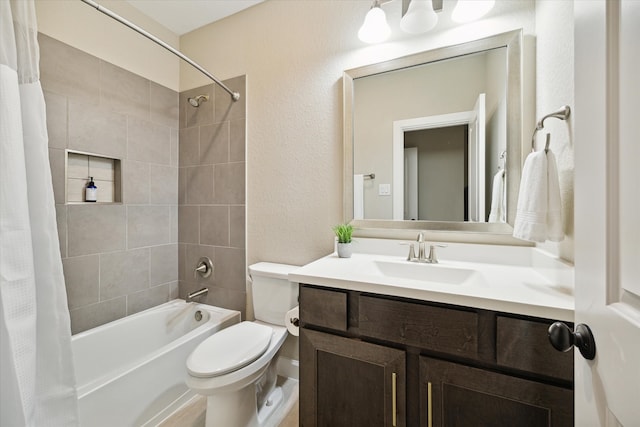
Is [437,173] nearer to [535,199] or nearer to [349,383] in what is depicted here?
[535,199]

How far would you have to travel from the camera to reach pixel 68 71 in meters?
1.51

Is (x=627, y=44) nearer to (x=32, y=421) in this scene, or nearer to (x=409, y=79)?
(x=409, y=79)

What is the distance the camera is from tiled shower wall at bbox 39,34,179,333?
1491 mm

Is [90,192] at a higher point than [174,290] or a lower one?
higher

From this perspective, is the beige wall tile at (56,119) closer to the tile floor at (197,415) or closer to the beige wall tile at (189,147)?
the beige wall tile at (189,147)

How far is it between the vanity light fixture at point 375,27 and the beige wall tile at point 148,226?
1.83 metres

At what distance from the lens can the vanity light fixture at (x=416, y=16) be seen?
3.95ft

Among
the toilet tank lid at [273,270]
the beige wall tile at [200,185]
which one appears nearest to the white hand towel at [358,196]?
the toilet tank lid at [273,270]

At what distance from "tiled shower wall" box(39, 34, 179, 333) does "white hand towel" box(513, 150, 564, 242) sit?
2246 millimetres

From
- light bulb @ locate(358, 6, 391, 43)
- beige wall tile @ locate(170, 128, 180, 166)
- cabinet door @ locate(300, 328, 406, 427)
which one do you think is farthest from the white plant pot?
beige wall tile @ locate(170, 128, 180, 166)

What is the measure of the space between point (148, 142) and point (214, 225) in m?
0.77

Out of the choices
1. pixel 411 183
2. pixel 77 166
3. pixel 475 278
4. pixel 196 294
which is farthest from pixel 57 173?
pixel 475 278

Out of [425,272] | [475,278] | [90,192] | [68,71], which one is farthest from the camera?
[90,192]

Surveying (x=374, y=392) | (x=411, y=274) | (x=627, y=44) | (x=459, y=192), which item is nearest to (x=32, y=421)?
(x=374, y=392)
